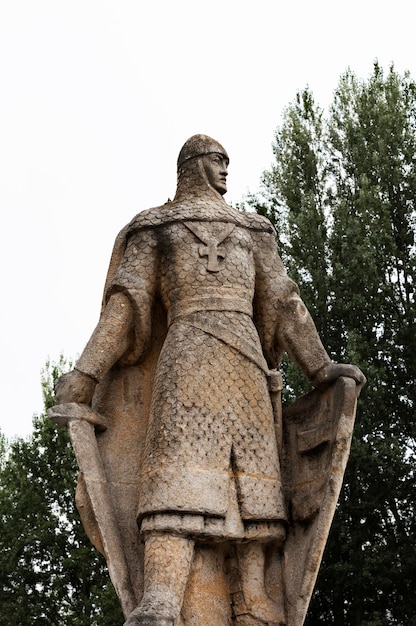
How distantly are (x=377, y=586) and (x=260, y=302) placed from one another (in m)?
9.20

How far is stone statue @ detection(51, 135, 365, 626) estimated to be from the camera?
20.2 feet

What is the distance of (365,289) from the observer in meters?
17.3

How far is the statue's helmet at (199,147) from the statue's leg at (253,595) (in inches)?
110

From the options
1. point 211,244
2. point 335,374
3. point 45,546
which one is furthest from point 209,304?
point 45,546

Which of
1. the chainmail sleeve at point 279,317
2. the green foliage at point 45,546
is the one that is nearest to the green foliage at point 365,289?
the green foliage at point 45,546

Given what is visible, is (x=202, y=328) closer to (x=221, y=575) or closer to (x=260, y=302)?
(x=260, y=302)

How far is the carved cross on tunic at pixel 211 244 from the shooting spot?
269 inches

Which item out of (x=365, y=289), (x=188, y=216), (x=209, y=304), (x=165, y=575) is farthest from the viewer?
(x=365, y=289)

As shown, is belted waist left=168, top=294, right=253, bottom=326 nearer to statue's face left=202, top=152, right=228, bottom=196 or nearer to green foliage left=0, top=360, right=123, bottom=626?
statue's face left=202, top=152, right=228, bottom=196

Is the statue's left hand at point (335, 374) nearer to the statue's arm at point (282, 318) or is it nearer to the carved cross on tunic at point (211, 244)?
the statue's arm at point (282, 318)

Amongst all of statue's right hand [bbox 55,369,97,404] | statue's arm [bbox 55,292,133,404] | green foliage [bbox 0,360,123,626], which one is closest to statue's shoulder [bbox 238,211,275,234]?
statue's arm [bbox 55,292,133,404]

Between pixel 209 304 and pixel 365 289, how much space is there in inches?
431

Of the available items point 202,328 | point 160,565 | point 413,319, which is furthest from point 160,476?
point 413,319

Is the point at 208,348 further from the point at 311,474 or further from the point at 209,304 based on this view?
the point at 311,474
